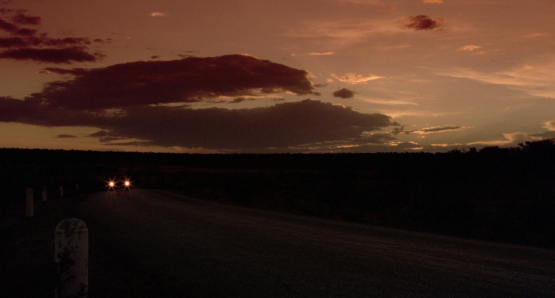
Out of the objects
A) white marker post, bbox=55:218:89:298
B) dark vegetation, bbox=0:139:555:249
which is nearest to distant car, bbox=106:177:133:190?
dark vegetation, bbox=0:139:555:249

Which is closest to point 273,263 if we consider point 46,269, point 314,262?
point 314,262

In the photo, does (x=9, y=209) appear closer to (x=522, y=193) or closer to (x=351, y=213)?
(x=351, y=213)

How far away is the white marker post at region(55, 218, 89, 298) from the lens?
3.45 meters

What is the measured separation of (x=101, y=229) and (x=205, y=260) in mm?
5100

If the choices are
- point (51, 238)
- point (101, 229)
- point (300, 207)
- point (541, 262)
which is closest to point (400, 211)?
point (300, 207)

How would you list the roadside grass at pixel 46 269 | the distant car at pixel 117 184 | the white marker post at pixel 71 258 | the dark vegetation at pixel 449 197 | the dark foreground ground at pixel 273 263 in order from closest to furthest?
the white marker post at pixel 71 258, the roadside grass at pixel 46 269, the dark foreground ground at pixel 273 263, the dark vegetation at pixel 449 197, the distant car at pixel 117 184

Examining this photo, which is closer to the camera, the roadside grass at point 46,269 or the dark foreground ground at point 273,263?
the roadside grass at point 46,269

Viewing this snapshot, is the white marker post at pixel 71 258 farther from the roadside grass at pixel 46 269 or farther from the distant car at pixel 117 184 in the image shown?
the distant car at pixel 117 184

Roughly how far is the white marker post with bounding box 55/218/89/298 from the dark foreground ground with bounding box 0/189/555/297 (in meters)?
0.11

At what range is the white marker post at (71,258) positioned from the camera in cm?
345

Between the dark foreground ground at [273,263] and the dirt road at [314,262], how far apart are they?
0.02 metres

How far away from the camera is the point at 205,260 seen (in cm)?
705

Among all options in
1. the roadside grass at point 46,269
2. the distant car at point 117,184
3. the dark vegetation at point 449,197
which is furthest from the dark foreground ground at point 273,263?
the distant car at point 117,184

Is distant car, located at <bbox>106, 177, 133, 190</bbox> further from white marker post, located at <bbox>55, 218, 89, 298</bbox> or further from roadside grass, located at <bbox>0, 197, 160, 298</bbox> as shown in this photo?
white marker post, located at <bbox>55, 218, 89, 298</bbox>
